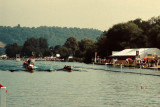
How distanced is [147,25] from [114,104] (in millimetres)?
167538

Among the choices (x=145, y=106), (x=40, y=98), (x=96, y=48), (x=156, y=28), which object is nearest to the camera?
(x=145, y=106)

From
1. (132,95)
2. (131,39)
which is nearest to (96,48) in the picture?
(131,39)

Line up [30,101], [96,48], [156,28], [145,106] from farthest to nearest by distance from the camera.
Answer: [96,48], [156,28], [30,101], [145,106]

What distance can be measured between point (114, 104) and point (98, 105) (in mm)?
1428

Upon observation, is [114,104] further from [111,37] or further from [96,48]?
[96,48]

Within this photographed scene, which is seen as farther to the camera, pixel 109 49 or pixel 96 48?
pixel 96 48

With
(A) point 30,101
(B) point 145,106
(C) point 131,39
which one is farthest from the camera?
(C) point 131,39

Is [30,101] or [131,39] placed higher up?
[131,39]

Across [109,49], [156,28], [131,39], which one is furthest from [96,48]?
[156,28]

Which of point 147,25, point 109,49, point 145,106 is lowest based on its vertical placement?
point 145,106

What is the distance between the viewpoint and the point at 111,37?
17238 centimetres

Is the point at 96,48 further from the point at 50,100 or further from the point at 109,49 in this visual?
the point at 50,100

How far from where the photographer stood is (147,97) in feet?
112

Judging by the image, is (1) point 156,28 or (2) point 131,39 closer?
(1) point 156,28
